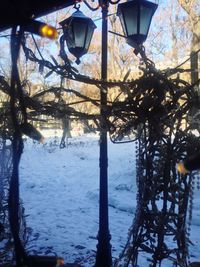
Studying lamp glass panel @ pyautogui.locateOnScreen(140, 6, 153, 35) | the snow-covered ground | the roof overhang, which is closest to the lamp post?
lamp glass panel @ pyautogui.locateOnScreen(140, 6, 153, 35)

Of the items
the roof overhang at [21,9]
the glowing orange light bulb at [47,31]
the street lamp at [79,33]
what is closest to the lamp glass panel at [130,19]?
the street lamp at [79,33]

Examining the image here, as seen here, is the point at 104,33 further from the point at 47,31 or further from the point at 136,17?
the point at 47,31

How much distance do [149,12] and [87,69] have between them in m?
23.5

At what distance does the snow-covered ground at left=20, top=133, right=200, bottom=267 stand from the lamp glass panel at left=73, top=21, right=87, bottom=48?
347 cm

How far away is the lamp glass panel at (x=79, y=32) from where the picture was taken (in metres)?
4.15

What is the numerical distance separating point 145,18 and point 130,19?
0.16 m

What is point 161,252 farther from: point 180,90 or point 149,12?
point 149,12

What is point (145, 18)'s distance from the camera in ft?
12.6

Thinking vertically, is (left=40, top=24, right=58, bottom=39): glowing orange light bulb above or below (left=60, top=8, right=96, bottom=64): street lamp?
below

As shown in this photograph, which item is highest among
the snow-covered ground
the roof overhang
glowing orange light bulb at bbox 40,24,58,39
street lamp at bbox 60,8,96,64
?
street lamp at bbox 60,8,96,64

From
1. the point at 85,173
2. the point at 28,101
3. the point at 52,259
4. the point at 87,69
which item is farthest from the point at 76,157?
the point at 52,259

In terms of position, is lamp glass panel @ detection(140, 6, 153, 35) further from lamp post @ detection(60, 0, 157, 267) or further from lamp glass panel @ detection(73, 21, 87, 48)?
lamp glass panel @ detection(73, 21, 87, 48)

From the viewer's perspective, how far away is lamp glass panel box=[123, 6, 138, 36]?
12.4 feet

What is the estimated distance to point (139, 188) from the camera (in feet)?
9.30
